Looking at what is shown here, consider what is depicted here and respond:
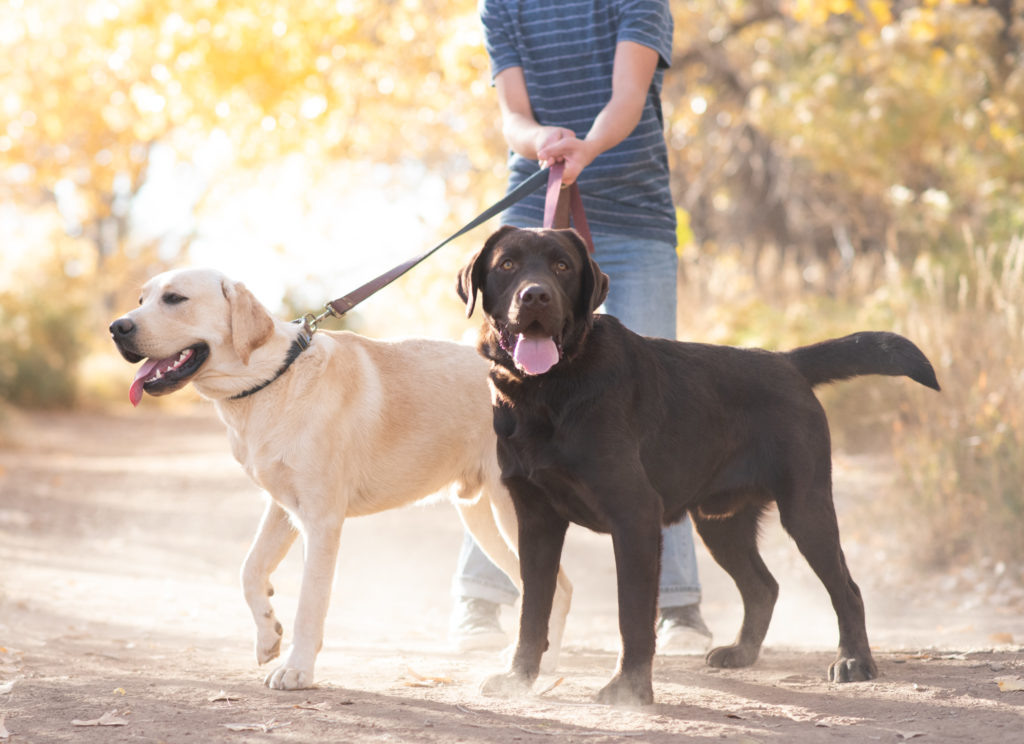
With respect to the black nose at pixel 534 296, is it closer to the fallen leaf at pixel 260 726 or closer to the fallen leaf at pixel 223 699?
the fallen leaf at pixel 260 726

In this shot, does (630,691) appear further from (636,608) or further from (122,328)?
(122,328)

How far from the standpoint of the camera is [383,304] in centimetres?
1842

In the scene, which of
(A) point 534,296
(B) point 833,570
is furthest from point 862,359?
(A) point 534,296

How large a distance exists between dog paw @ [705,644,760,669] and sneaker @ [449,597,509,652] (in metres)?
0.97

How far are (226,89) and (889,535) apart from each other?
27.3ft

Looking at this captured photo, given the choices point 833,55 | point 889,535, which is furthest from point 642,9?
point 833,55

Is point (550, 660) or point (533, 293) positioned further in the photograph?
point (550, 660)

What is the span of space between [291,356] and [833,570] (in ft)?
6.45

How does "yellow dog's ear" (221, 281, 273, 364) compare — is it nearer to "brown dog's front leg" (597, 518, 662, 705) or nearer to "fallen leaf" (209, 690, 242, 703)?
"fallen leaf" (209, 690, 242, 703)

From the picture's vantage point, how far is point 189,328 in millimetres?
3781

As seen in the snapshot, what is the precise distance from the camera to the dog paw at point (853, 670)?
11.9 feet

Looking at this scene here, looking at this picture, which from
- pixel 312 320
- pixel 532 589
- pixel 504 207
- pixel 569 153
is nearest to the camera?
pixel 532 589

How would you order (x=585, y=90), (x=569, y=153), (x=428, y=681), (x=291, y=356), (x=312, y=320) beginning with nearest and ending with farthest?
(x=428, y=681)
(x=291, y=356)
(x=569, y=153)
(x=312, y=320)
(x=585, y=90)

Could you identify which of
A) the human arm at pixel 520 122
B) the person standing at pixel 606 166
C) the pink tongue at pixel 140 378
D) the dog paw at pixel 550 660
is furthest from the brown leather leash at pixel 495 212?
the dog paw at pixel 550 660
